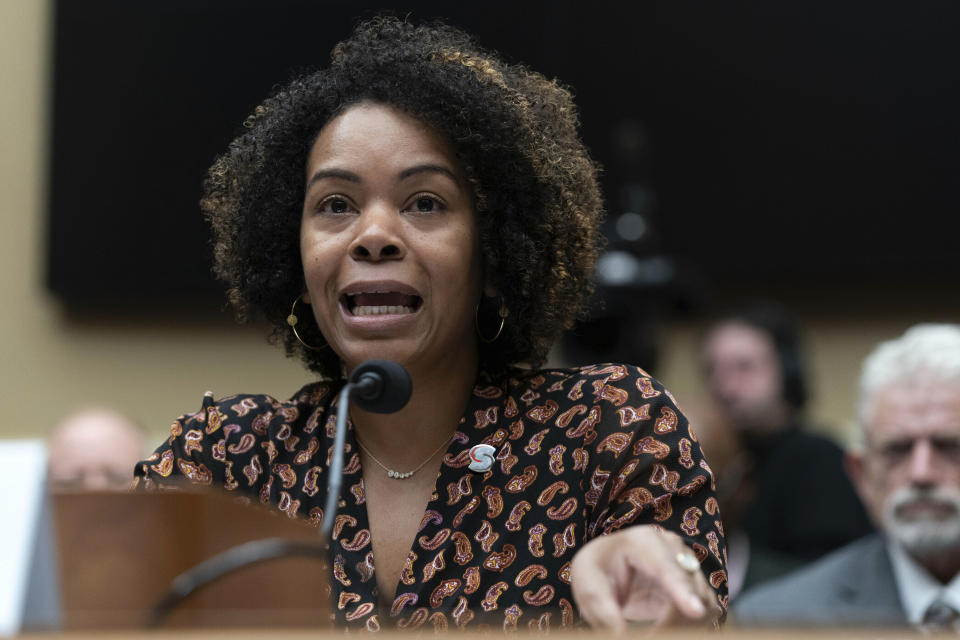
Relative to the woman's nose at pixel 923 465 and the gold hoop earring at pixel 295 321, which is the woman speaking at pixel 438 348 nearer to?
the gold hoop earring at pixel 295 321

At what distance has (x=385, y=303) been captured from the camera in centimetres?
196

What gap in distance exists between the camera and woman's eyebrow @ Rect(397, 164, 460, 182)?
1.97 meters

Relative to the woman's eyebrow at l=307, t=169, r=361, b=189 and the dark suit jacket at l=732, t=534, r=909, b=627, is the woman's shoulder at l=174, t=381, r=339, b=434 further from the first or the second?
the dark suit jacket at l=732, t=534, r=909, b=627

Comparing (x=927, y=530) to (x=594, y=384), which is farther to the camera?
(x=927, y=530)

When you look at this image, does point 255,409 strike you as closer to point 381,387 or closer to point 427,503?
point 427,503

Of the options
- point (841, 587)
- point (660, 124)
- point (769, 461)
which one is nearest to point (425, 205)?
point (841, 587)

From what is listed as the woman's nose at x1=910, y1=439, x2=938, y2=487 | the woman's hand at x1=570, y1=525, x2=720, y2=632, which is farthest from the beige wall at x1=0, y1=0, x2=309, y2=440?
the woman's hand at x1=570, y1=525, x2=720, y2=632

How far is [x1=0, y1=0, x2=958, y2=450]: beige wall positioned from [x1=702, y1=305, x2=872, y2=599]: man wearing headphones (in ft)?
7.17

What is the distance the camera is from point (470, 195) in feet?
6.78

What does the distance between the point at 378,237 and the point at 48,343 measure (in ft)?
13.4

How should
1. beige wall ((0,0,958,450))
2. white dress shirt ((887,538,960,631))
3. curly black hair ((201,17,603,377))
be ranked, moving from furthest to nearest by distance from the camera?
beige wall ((0,0,958,450)), white dress shirt ((887,538,960,631)), curly black hair ((201,17,603,377))

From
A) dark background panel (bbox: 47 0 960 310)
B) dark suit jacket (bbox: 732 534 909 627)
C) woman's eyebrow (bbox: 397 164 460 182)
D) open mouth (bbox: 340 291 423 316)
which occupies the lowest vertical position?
dark suit jacket (bbox: 732 534 909 627)

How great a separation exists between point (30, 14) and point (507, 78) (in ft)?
13.3

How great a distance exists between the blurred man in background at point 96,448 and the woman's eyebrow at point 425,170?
5.69ft
